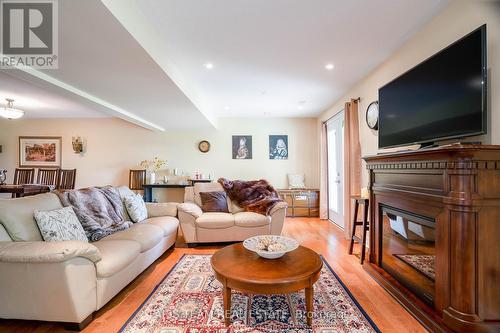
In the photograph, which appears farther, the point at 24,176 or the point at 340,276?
the point at 24,176

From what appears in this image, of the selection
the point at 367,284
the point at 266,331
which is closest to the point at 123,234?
the point at 266,331

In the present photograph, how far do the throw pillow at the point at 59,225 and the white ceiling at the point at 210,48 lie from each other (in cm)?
149

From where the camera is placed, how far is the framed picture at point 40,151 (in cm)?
592

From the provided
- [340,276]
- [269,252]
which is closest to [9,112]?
[269,252]

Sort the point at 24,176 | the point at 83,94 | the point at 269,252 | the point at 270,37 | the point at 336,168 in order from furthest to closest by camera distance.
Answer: the point at 24,176, the point at 336,168, the point at 83,94, the point at 270,37, the point at 269,252

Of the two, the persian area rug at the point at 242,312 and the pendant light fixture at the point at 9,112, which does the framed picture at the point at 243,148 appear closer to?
the persian area rug at the point at 242,312

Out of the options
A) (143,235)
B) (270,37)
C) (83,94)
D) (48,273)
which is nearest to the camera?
(48,273)

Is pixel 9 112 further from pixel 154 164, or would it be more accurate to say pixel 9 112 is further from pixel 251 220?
pixel 251 220

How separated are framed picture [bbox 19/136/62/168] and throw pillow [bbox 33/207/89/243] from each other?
501 cm

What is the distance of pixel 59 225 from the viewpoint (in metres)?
2.01

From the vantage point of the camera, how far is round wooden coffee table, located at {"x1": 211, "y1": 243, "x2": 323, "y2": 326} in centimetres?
160

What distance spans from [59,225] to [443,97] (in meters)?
3.34

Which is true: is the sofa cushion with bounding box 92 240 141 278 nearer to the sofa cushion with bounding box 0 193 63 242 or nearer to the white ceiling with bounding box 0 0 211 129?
the sofa cushion with bounding box 0 193 63 242

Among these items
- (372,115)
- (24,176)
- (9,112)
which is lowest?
(24,176)
